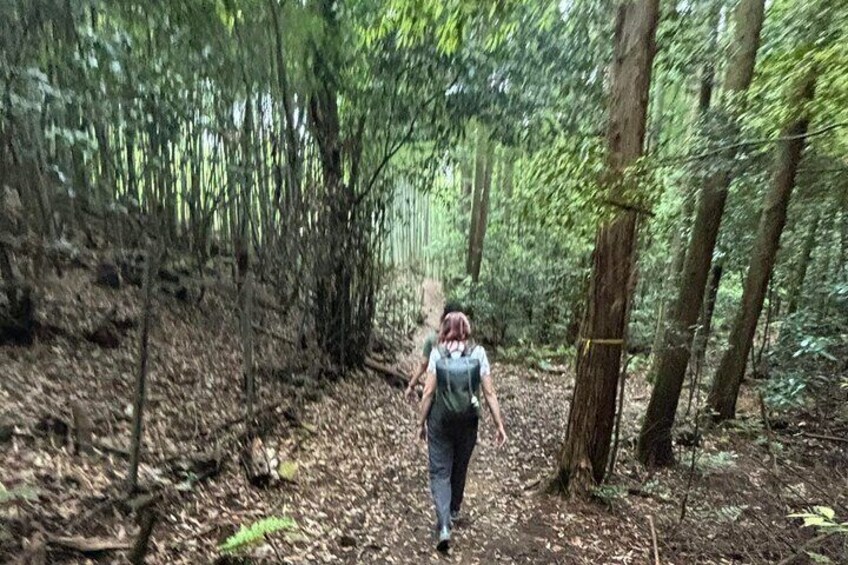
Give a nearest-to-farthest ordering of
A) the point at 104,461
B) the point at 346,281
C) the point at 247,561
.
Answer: the point at 247,561 → the point at 104,461 → the point at 346,281

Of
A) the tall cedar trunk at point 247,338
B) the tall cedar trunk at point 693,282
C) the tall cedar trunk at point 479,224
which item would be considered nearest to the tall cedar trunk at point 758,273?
the tall cedar trunk at point 693,282

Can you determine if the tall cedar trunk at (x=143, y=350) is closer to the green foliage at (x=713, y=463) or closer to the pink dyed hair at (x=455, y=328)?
the pink dyed hair at (x=455, y=328)

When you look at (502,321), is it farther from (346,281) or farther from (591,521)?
(591,521)

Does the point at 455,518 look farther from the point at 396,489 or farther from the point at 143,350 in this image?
the point at 143,350

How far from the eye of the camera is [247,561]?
3160mm

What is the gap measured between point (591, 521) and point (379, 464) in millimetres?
1965

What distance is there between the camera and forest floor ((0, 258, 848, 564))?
335 cm

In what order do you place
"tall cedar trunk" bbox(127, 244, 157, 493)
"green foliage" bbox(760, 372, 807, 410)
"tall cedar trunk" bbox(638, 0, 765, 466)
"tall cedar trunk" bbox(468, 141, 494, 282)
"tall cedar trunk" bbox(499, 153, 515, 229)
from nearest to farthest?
"tall cedar trunk" bbox(127, 244, 157, 493), "tall cedar trunk" bbox(638, 0, 765, 466), "green foliage" bbox(760, 372, 807, 410), "tall cedar trunk" bbox(499, 153, 515, 229), "tall cedar trunk" bbox(468, 141, 494, 282)

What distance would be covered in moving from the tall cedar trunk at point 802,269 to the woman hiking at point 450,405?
6.99m

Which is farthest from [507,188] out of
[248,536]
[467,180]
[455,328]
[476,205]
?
[248,536]

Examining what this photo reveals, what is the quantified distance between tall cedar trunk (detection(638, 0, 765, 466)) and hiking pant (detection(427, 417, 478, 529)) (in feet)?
8.65

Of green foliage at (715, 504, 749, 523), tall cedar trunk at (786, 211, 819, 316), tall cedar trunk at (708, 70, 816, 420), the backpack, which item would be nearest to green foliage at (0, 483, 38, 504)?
the backpack

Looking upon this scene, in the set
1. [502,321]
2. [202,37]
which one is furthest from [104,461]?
[502,321]

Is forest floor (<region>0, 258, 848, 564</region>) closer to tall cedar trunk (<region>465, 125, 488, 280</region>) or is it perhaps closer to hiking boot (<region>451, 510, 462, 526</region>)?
hiking boot (<region>451, 510, 462, 526</region>)
